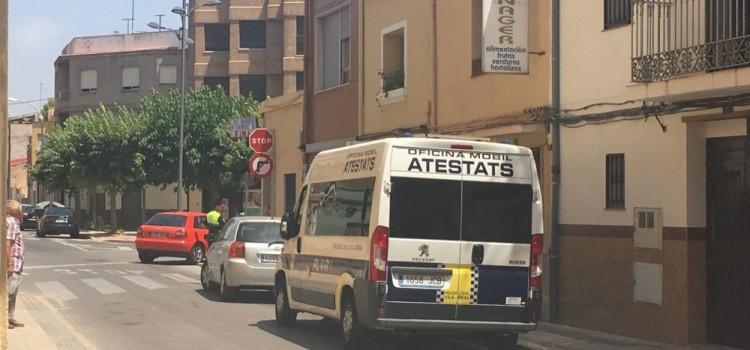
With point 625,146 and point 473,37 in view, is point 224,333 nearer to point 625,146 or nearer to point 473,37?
point 625,146

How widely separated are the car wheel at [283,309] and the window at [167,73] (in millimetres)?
52560

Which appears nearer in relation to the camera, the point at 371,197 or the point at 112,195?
the point at 371,197

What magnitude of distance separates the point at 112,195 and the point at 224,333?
1438 inches

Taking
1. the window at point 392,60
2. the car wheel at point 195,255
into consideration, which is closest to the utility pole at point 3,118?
the window at point 392,60

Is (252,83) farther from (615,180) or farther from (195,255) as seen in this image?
(615,180)

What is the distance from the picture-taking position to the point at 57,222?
46.5 metres

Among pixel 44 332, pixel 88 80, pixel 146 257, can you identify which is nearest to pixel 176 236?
pixel 146 257

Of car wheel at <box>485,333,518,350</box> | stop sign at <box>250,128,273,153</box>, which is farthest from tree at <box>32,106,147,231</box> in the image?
car wheel at <box>485,333,518,350</box>

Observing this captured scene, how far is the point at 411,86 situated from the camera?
20.5 m

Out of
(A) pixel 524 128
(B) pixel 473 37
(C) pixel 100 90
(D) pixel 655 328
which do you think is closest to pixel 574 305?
(D) pixel 655 328

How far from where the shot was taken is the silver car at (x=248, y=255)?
17984mm

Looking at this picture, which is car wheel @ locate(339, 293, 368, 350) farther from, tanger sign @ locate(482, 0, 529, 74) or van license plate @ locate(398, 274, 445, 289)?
tanger sign @ locate(482, 0, 529, 74)

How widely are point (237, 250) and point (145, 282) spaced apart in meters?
4.77

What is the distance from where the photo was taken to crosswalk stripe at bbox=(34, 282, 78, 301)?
18.6 meters
